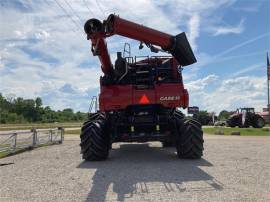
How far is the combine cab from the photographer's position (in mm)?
42688

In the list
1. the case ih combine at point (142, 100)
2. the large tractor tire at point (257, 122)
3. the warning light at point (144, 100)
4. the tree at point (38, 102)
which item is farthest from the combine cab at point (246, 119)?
the tree at point (38, 102)

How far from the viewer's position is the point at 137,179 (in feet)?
33.2

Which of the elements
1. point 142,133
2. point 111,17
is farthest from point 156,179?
point 111,17

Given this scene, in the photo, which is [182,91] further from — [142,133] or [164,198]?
[164,198]

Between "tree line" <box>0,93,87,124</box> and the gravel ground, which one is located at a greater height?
"tree line" <box>0,93,87,124</box>

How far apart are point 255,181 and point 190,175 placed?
168 centimetres

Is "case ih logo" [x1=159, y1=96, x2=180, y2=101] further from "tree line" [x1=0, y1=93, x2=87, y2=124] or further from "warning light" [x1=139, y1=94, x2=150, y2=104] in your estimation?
"tree line" [x1=0, y1=93, x2=87, y2=124]

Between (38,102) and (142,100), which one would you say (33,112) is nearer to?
(38,102)

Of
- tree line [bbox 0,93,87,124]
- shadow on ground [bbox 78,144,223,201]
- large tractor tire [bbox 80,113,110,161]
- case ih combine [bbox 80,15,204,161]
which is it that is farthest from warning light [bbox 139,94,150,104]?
tree line [bbox 0,93,87,124]

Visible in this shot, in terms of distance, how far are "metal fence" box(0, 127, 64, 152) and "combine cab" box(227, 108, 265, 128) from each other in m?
23.9

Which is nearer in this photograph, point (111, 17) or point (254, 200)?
point (254, 200)

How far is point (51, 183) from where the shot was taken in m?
9.53

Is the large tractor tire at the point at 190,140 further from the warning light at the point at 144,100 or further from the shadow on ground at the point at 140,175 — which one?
the warning light at the point at 144,100

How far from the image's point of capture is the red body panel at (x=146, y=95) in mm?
14328
